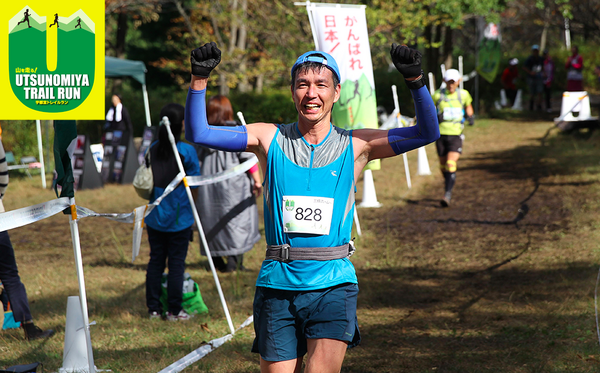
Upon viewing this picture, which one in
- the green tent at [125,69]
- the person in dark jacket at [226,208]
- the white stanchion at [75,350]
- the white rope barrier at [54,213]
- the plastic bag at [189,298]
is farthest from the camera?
the green tent at [125,69]

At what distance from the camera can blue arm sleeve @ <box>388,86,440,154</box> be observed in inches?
103

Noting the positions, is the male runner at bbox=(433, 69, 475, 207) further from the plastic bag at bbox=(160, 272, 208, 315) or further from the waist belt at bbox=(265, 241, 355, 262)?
the waist belt at bbox=(265, 241, 355, 262)

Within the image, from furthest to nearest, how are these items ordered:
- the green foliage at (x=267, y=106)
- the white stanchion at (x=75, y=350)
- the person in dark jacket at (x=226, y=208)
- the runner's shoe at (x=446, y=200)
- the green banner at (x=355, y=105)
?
the green foliage at (x=267, y=106), the runner's shoe at (x=446, y=200), the green banner at (x=355, y=105), the person in dark jacket at (x=226, y=208), the white stanchion at (x=75, y=350)

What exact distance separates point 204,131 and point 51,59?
47.9 inches

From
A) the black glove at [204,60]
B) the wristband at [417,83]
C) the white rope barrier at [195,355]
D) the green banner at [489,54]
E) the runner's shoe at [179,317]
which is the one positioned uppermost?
the green banner at [489,54]

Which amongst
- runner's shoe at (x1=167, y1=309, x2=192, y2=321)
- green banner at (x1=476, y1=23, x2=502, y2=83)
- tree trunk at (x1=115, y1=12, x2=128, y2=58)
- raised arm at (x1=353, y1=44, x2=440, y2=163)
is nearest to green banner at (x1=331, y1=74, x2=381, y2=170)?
runner's shoe at (x1=167, y1=309, x2=192, y2=321)

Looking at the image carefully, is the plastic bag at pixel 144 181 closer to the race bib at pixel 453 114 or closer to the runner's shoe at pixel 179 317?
the runner's shoe at pixel 179 317

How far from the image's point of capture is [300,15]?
16.0 metres

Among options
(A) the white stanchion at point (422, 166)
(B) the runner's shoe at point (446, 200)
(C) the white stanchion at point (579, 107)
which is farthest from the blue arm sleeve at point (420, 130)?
(C) the white stanchion at point (579, 107)

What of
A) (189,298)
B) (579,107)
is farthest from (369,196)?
(579,107)

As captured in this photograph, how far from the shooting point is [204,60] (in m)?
2.52

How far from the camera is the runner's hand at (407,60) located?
2498 millimetres

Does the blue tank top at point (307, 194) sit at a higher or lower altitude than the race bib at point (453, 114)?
lower

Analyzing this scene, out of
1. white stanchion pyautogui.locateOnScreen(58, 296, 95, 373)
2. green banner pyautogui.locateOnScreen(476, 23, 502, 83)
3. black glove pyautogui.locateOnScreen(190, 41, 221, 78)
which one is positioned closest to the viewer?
black glove pyautogui.locateOnScreen(190, 41, 221, 78)
